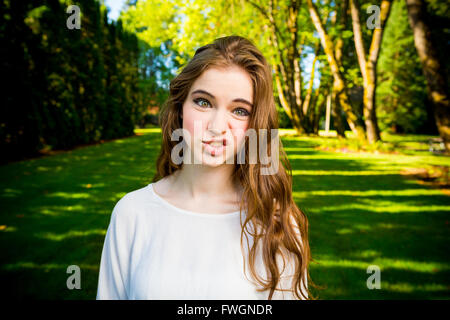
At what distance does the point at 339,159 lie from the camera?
441 inches

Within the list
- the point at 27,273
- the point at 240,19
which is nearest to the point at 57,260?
the point at 27,273

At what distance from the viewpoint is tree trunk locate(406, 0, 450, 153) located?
15.4ft

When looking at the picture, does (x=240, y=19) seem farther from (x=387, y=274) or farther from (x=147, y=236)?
(x=147, y=236)

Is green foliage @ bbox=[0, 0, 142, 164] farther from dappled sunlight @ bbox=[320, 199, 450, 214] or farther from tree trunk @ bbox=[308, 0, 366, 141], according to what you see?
tree trunk @ bbox=[308, 0, 366, 141]

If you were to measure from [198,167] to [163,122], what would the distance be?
425 mm

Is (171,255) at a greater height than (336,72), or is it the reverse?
(336,72)

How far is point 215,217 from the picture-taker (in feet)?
4.49

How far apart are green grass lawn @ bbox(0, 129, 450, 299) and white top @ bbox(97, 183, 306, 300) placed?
0.85m

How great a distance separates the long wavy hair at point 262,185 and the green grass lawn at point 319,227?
93 cm

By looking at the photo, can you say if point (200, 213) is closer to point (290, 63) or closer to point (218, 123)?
point (218, 123)

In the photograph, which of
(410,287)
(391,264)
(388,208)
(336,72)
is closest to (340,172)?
(388,208)

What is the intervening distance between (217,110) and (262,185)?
498 mm

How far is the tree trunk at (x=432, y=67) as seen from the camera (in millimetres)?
4703

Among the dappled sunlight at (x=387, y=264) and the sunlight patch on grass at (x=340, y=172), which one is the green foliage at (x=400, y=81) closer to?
the sunlight patch on grass at (x=340, y=172)
